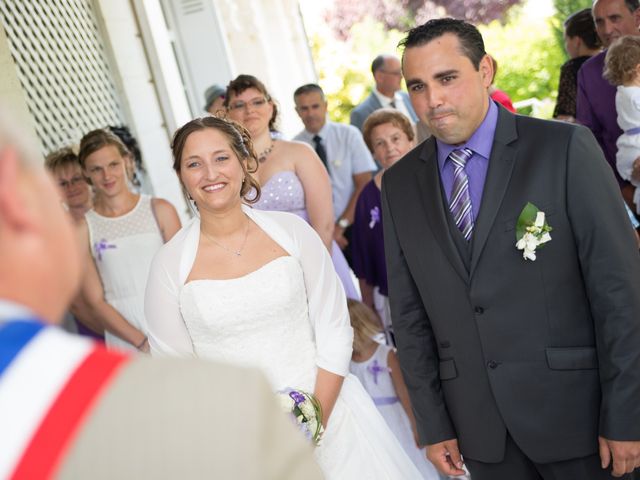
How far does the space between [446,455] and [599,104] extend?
350cm

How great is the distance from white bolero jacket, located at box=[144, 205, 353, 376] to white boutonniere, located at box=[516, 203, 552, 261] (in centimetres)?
103

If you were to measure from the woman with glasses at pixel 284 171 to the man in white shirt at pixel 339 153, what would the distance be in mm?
1841

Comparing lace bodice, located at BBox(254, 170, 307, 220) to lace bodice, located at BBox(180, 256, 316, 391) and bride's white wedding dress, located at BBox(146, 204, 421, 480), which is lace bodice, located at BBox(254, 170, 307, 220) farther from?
lace bodice, located at BBox(180, 256, 316, 391)

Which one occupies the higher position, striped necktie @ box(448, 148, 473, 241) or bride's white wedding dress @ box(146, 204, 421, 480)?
striped necktie @ box(448, 148, 473, 241)

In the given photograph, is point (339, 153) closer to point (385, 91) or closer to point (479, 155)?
point (385, 91)

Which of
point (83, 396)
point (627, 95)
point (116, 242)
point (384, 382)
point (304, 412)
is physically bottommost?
point (384, 382)

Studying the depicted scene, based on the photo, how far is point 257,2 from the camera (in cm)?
1488

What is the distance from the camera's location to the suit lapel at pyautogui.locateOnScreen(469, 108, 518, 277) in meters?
2.76

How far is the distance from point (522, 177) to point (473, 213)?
202 mm

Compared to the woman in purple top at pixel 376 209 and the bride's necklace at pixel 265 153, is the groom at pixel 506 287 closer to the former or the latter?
the bride's necklace at pixel 265 153

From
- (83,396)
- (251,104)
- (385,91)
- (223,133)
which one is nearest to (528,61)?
(385,91)

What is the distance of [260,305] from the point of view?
11.1ft

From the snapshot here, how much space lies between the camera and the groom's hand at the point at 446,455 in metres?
3.05

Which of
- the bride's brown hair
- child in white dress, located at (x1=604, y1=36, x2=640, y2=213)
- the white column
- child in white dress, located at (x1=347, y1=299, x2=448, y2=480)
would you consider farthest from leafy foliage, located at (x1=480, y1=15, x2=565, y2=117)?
the bride's brown hair
